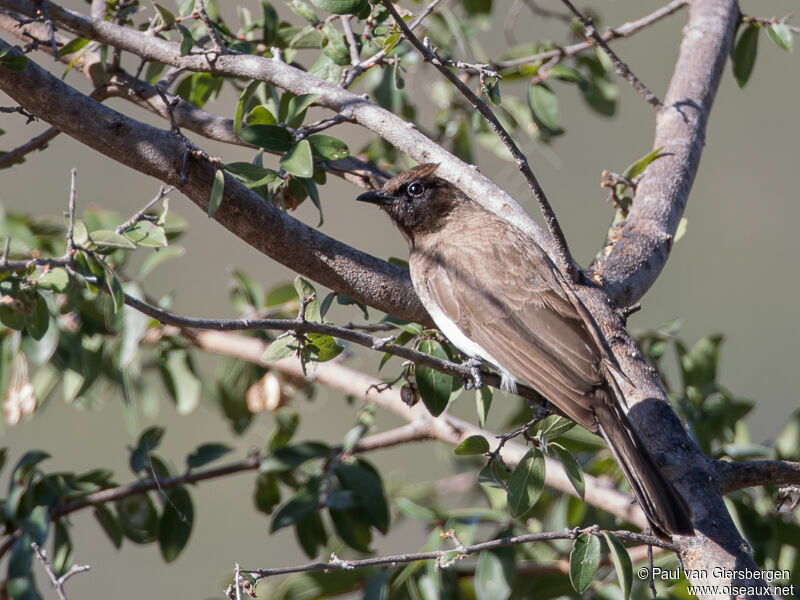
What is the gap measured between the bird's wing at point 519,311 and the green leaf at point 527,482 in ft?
0.70

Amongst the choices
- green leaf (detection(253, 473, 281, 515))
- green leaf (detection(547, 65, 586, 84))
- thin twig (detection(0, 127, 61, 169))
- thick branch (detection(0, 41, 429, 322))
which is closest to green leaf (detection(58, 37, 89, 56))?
thin twig (detection(0, 127, 61, 169))

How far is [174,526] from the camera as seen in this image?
127 inches

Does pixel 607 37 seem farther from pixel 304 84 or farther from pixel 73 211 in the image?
pixel 73 211

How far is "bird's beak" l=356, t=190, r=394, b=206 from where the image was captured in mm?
3549

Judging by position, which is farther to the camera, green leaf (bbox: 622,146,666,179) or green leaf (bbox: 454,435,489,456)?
green leaf (bbox: 622,146,666,179)

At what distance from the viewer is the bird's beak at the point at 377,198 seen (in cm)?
355

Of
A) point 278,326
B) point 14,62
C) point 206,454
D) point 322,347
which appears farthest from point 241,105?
point 206,454

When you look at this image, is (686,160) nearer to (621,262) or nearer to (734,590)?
(621,262)

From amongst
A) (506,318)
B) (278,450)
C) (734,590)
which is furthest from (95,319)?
(734,590)

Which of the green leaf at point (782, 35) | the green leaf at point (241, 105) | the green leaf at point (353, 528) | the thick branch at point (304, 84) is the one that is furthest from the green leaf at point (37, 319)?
the green leaf at point (782, 35)

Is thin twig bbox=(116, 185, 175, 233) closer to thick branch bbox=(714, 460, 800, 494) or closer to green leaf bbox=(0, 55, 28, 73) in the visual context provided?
green leaf bbox=(0, 55, 28, 73)

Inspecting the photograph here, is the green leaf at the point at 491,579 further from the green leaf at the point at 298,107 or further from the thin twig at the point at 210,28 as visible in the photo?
the thin twig at the point at 210,28

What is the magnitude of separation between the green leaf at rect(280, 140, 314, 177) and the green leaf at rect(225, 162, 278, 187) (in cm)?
6

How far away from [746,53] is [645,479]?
2.28 m
